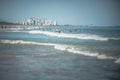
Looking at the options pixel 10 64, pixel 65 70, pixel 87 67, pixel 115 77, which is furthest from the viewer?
pixel 10 64

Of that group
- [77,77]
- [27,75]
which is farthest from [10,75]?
[77,77]

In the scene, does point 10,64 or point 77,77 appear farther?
point 10,64

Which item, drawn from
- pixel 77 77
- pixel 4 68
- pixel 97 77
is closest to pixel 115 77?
pixel 97 77

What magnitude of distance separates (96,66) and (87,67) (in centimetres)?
52

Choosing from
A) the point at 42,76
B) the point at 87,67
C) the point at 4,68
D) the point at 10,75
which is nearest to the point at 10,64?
the point at 4,68

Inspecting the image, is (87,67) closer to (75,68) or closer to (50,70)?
(75,68)

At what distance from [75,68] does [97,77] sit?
179 centimetres

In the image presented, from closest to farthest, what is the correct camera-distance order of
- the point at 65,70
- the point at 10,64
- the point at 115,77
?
the point at 115,77 → the point at 65,70 → the point at 10,64

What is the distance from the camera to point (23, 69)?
30.6 ft

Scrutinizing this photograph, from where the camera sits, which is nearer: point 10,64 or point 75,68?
point 75,68

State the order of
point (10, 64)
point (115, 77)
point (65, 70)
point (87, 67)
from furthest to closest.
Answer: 1. point (10, 64)
2. point (87, 67)
3. point (65, 70)
4. point (115, 77)

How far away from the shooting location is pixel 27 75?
26.9ft

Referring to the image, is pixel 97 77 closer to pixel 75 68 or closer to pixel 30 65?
pixel 75 68

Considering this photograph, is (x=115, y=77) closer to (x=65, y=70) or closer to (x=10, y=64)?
(x=65, y=70)
